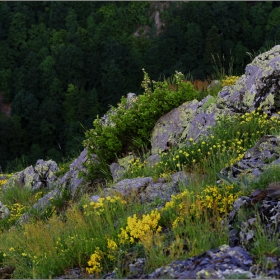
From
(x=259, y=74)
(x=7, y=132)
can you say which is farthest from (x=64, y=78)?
(x=259, y=74)

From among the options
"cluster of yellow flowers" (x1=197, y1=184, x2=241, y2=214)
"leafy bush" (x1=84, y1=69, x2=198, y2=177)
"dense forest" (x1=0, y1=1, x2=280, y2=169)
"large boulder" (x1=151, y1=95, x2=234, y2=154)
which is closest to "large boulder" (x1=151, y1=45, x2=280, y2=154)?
"large boulder" (x1=151, y1=95, x2=234, y2=154)

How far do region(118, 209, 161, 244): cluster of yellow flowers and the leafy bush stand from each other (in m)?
3.88

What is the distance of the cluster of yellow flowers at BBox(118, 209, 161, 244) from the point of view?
510 cm

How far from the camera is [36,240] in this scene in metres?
5.82

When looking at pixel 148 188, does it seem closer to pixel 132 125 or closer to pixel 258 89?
pixel 132 125

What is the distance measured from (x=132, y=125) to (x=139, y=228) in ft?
14.5

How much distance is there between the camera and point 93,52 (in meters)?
87.2

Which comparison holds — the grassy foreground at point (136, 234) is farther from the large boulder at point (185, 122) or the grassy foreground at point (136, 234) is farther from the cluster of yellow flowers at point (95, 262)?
the large boulder at point (185, 122)

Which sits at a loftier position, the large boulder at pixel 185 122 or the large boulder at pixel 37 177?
the large boulder at pixel 185 122

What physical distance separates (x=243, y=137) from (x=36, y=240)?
3625 mm

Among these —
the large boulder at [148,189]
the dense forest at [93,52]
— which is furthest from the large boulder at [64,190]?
the dense forest at [93,52]

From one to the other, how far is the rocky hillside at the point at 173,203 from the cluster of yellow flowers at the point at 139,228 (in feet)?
0.04

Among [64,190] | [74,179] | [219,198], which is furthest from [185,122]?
[219,198]

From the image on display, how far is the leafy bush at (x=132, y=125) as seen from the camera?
9.28 meters
